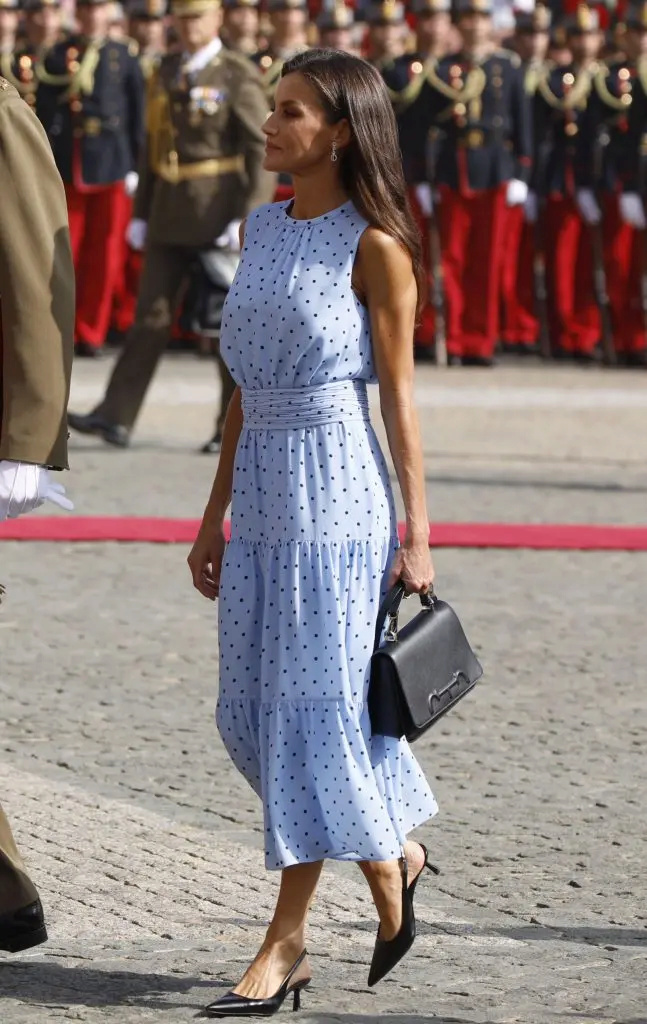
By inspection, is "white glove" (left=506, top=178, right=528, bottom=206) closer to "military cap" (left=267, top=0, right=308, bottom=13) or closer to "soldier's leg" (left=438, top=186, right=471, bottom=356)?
"soldier's leg" (left=438, top=186, right=471, bottom=356)

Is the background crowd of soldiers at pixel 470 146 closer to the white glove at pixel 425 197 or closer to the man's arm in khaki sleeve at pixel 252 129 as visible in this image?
the white glove at pixel 425 197

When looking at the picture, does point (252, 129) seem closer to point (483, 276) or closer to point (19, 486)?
point (483, 276)

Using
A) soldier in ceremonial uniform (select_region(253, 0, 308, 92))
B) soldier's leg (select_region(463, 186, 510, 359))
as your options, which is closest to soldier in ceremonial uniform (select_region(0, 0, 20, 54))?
soldier in ceremonial uniform (select_region(253, 0, 308, 92))

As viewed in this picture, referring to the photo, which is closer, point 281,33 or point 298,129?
point 298,129

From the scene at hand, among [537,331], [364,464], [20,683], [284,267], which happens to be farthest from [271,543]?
[537,331]

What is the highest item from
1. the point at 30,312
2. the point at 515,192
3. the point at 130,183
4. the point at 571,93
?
the point at 30,312

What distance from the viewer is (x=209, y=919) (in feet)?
13.8

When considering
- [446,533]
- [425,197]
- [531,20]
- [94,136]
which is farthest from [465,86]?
[446,533]

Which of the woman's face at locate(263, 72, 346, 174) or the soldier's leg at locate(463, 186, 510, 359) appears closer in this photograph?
the woman's face at locate(263, 72, 346, 174)

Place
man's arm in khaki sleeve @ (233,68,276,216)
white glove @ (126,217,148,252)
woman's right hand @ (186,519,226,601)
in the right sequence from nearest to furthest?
woman's right hand @ (186,519,226,601), man's arm in khaki sleeve @ (233,68,276,216), white glove @ (126,217,148,252)

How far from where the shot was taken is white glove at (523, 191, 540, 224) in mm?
16406

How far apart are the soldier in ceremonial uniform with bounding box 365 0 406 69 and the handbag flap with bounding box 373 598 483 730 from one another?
11924 mm

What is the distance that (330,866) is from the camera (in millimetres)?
4648

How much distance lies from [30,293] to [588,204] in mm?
12541
